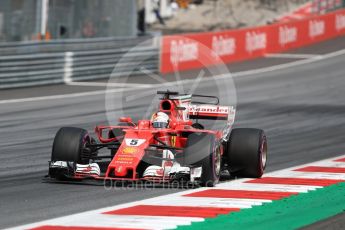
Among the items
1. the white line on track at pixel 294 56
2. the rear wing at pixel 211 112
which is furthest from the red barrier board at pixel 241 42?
the rear wing at pixel 211 112

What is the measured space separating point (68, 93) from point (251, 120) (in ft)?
22.0

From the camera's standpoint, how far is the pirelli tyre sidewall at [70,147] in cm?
1112

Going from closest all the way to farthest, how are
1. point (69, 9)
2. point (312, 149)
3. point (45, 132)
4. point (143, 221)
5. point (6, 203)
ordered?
1. point (143, 221)
2. point (6, 203)
3. point (312, 149)
4. point (45, 132)
5. point (69, 9)

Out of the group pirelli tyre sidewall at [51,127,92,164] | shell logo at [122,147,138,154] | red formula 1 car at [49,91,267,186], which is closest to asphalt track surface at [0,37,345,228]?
red formula 1 car at [49,91,267,186]

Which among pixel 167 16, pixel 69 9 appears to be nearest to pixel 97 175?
pixel 69 9

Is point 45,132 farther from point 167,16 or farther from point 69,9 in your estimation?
point 167,16

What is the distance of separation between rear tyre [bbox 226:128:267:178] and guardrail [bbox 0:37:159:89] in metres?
13.7

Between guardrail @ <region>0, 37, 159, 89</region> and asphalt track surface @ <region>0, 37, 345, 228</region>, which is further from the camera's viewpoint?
guardrail @ <region>0, 37, 159, 89</region>

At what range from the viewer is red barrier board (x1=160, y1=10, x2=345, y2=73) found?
3136 cm

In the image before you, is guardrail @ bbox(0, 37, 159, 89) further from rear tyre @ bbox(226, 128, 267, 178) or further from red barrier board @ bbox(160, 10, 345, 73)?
rear tyre @ bbox(226, 128, 267, 178)

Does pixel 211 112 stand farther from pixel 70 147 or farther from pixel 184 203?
pixel 184 203

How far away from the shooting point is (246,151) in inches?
459

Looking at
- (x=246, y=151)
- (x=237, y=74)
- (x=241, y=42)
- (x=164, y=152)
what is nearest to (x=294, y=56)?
(x=241, y=42)

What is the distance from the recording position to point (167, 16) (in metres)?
56.8
